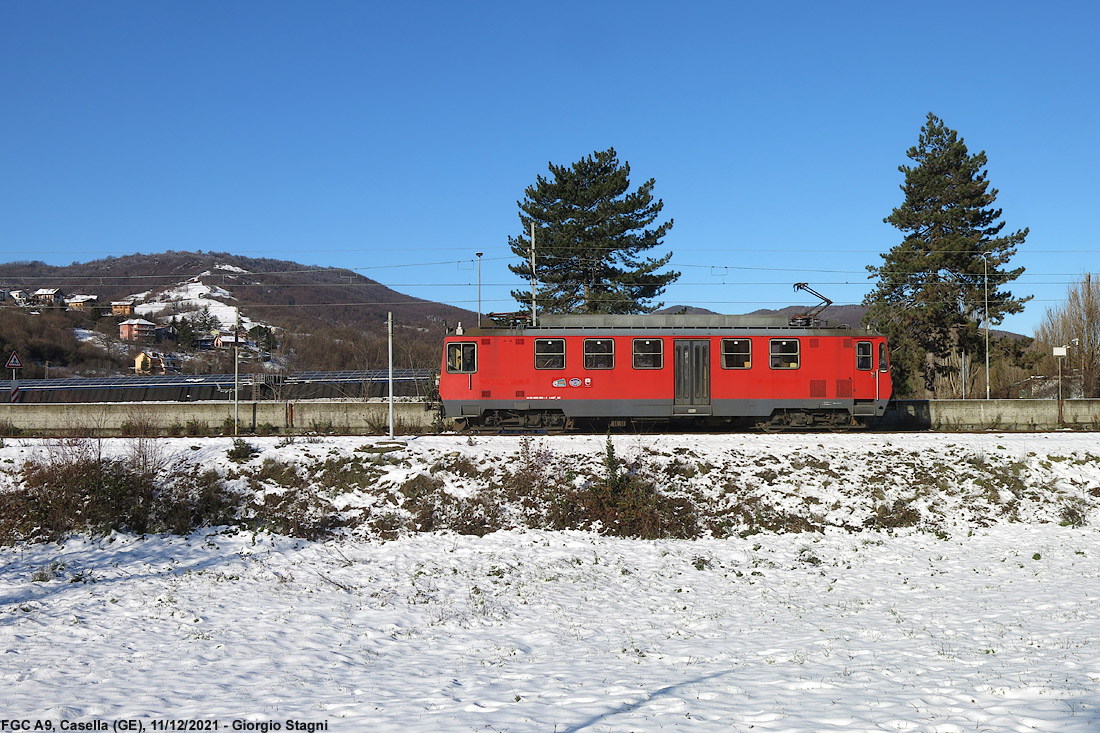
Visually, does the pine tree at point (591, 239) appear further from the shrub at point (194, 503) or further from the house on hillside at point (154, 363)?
the house on hillside at point (154, 363)

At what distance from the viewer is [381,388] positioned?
45281mm

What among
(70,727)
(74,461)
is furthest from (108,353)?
(70,727)

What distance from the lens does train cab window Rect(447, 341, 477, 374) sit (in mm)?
20594

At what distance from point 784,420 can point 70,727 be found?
1858 centimetres

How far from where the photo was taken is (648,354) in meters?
20.5

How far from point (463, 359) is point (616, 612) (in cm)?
1131

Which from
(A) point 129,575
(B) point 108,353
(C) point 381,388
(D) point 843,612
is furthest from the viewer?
(B) point 108,353

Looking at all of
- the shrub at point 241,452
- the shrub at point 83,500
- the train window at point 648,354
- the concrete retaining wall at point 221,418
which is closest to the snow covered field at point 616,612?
the shrub at point 241,452

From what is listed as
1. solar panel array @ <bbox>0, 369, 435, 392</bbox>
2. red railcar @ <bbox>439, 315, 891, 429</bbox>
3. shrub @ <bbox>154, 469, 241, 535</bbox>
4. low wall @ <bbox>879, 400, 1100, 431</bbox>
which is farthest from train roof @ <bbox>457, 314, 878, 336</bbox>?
solar panel array @ <bbox>0, 369, 435, 392</bbox>

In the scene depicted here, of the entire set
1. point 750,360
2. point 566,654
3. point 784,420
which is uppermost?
point 750,360

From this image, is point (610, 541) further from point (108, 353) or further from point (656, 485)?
point (108, 353)

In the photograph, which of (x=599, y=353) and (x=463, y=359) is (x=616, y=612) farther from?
(x=463, y=359)

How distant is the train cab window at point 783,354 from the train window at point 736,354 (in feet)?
2.18

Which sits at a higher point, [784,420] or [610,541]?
[784,420]
